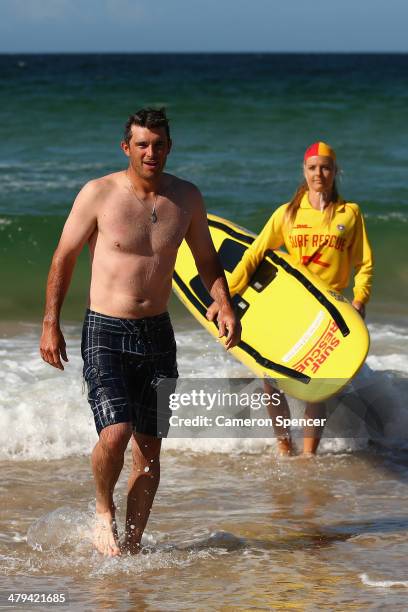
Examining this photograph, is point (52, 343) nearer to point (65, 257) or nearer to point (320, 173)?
point (65, 257)

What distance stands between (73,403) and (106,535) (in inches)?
107

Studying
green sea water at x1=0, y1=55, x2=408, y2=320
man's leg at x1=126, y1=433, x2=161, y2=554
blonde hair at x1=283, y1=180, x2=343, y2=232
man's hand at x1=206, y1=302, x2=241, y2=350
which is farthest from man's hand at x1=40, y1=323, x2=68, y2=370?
green sea water at x1=0, y1=55, x2=408, y2=320

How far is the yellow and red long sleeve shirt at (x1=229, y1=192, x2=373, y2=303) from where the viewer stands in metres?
6.15

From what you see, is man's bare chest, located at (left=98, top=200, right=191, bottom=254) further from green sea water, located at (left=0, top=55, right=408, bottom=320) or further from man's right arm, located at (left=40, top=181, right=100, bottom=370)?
green sea water, located at (left=0, top=55, right=408, bottom=320)

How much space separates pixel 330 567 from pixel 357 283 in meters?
2.16

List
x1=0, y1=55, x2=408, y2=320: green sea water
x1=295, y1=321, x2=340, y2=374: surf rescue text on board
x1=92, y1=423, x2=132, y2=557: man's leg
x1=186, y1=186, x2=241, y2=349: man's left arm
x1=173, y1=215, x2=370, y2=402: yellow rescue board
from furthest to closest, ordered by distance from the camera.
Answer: x1=0, y1=55, x2=408, y2=320: green sea water < x1=295, y1=321, x2=340, y2=374: surf rescue text on board < x1=173, y1=215, x2=370, y2=402: yellow rescue board < x1=186, y1=186, x2=241, y2=349: man's left arm < x1=92, y1=423, x2=132, y2=557: man's leg

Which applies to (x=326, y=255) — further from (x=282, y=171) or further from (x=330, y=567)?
(x=282, y=171)

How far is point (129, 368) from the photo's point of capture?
4.35 metres

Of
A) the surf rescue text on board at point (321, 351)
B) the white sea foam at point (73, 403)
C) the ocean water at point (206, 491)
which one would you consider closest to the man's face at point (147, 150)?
the ocean water at point (206, 491)

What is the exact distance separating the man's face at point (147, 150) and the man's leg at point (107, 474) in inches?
39.2

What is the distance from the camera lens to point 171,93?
41.3 metres

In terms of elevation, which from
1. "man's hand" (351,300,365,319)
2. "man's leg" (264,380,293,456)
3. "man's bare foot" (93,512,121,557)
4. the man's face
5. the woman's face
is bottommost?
"man's leg" (264,380,293,456)

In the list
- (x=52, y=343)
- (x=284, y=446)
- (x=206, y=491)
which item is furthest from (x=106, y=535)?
(x=284, y=446)

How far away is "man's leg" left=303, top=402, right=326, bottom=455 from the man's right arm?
2.43m
